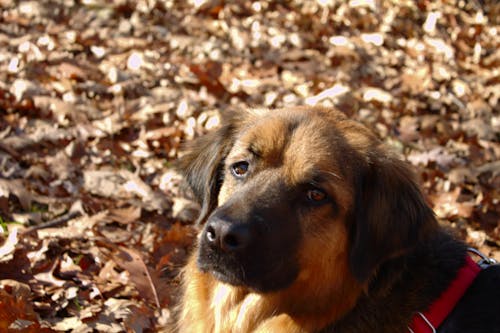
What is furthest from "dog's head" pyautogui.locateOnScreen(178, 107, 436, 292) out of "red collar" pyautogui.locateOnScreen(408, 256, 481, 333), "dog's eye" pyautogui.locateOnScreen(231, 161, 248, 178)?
"red collar" pyautogui.locateOnScreen(408, 256, 481, 333)

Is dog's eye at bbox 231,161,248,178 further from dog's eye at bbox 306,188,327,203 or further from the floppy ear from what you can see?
dog's eye at bbox 306,188,327,203

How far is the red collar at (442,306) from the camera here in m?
3.64

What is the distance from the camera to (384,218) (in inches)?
148

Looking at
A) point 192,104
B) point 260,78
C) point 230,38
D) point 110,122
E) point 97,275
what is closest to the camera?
point 97,275

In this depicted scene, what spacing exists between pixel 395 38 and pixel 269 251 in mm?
8078

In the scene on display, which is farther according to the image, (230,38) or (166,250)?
(230,38)

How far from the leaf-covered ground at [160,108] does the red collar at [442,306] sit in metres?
1.92

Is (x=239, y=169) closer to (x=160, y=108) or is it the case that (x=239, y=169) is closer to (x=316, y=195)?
(x=316, y=195)

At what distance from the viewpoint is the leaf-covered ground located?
4.80m

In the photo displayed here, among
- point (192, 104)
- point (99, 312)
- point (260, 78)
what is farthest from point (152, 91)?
point (99, 312)

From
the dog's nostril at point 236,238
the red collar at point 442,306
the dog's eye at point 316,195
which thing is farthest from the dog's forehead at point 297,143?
the red collar at point 442,306

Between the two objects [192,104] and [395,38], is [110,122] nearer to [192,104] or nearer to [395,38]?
[192,104]

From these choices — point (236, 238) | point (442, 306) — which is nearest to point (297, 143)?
point (236, 238)

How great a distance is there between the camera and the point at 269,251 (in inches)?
138
